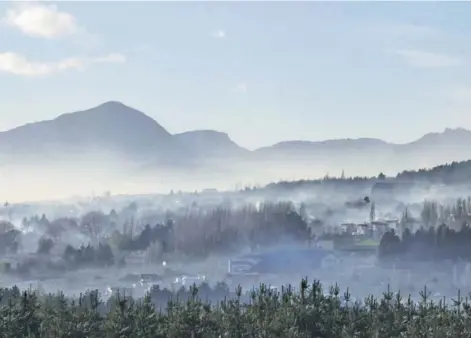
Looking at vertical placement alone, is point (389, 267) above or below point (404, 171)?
below

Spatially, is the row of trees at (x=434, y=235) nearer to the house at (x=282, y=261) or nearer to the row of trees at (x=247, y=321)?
the house at (x=282, y=261)

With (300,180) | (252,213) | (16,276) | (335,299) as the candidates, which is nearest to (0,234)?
(16,276)

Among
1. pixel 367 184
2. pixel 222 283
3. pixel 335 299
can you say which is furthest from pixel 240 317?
pixel 367 184

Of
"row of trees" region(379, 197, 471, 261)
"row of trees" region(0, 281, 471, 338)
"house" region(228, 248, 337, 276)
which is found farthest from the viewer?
"row of trees" region(379, 197, 471, 261)

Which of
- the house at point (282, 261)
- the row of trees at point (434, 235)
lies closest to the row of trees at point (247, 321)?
the house at point (282, 261)

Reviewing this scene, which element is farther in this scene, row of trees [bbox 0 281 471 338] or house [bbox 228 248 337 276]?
house [bbox 228 248 337 276]

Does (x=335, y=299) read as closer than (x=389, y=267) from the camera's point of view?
Yes

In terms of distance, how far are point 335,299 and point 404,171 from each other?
108 m

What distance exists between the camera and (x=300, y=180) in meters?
157

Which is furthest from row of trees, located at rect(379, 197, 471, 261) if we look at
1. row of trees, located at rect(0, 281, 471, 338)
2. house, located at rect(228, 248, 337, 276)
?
row of trees, located at rect(0, 281, 471, 338)

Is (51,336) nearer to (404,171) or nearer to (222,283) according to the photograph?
(222,283)

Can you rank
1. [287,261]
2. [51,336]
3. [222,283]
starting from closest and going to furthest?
[51,336] < [222,283] < [287,261]

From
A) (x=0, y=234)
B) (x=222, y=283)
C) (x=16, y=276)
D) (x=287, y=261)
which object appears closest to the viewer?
(x=222, y=283)

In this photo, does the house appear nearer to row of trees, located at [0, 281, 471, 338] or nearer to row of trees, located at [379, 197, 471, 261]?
row of trees, located at [379, 197, 471, 261]
